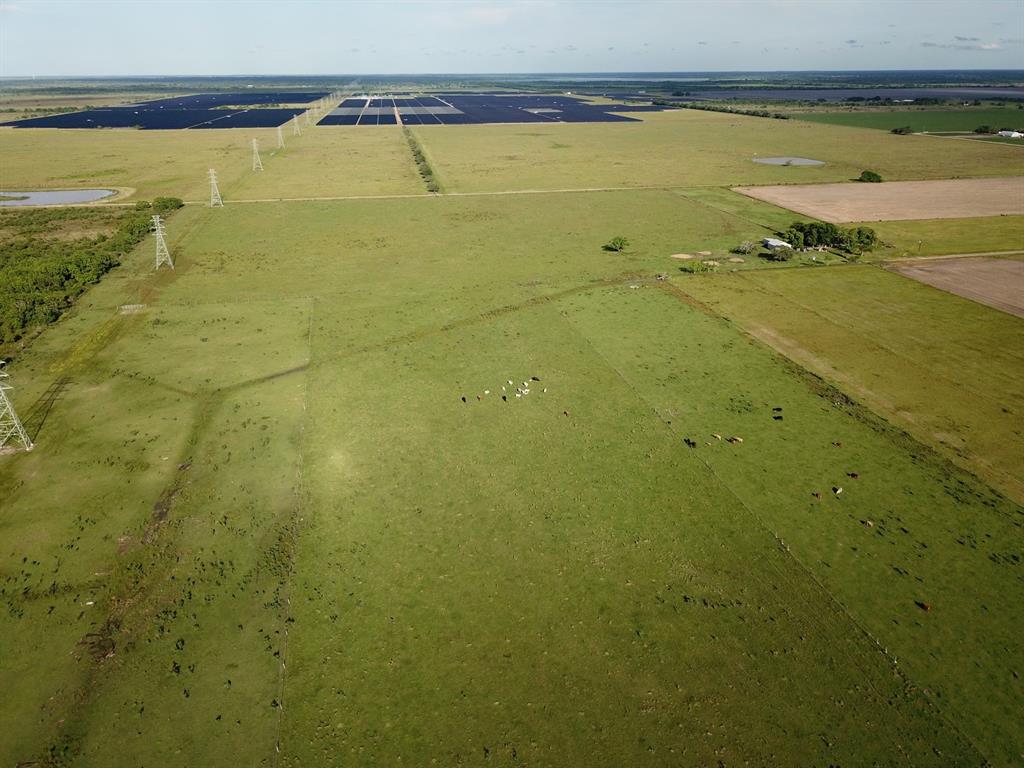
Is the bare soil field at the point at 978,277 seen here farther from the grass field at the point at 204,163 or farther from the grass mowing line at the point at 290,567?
the grass field at the point at 204,163

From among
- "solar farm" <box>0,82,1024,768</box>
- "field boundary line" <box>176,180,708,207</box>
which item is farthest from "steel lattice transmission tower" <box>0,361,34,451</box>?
"field boundary line" <box>176,180,708,207</box>

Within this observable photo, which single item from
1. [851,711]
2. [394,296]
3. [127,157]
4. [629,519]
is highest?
[127,157]

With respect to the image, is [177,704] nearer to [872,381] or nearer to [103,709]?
[103,709]

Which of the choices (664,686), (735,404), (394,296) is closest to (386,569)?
(664,686)

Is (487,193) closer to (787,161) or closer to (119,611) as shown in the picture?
(787,161)

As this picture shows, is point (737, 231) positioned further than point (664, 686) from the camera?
Yes

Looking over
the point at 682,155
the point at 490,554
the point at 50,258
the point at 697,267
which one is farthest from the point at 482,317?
the point at 682,155

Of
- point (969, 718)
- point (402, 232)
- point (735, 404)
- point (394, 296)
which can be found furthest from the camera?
point (402, 232)
